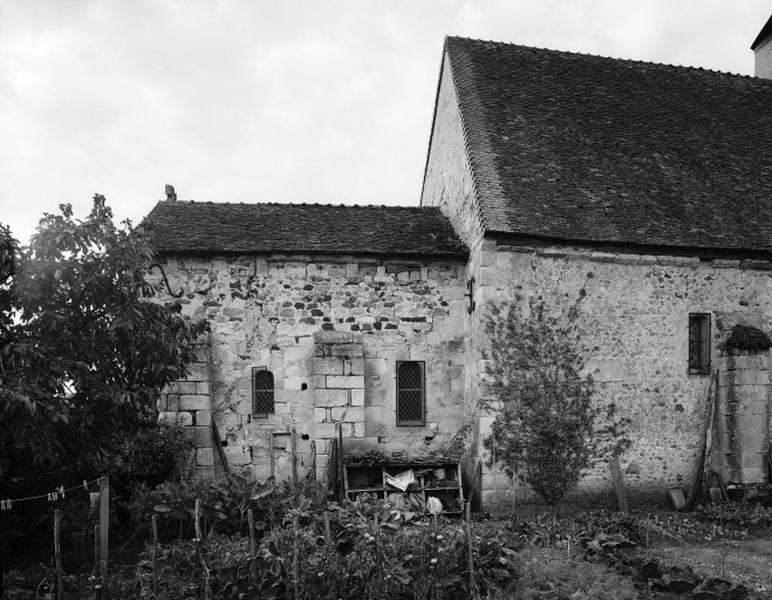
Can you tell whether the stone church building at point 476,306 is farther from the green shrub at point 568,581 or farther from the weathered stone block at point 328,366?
the green shrub at point 568,581

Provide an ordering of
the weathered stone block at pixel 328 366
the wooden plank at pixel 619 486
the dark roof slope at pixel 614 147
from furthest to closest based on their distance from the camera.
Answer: the dark roof slope at pixel 614 147 → the weathered stone block at pixel 328 366 → the wooden plank at pixel 619 486

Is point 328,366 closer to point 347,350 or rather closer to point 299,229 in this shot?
point 347,350

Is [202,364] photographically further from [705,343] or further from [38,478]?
[705,343]

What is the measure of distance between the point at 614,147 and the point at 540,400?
232 inches

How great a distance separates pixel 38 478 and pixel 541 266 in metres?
8.56

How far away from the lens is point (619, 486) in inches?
465

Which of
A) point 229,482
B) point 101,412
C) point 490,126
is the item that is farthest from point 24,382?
point 490,126

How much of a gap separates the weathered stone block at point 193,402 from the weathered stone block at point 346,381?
2192mm

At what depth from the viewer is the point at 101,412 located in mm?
8297

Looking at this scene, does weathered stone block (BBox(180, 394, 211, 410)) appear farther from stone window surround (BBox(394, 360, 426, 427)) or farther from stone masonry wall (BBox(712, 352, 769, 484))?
stone masonry wall (BBox(712, 352, 769, 484))

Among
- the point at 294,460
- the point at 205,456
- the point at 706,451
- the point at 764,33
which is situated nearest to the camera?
the point at 294,460

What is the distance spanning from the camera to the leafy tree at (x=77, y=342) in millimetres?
7629

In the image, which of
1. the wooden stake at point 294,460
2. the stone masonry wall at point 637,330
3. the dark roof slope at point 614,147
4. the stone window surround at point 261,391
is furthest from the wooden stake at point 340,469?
the dark roof slope at point 614,147

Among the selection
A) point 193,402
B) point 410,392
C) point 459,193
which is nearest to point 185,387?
point 193,402
